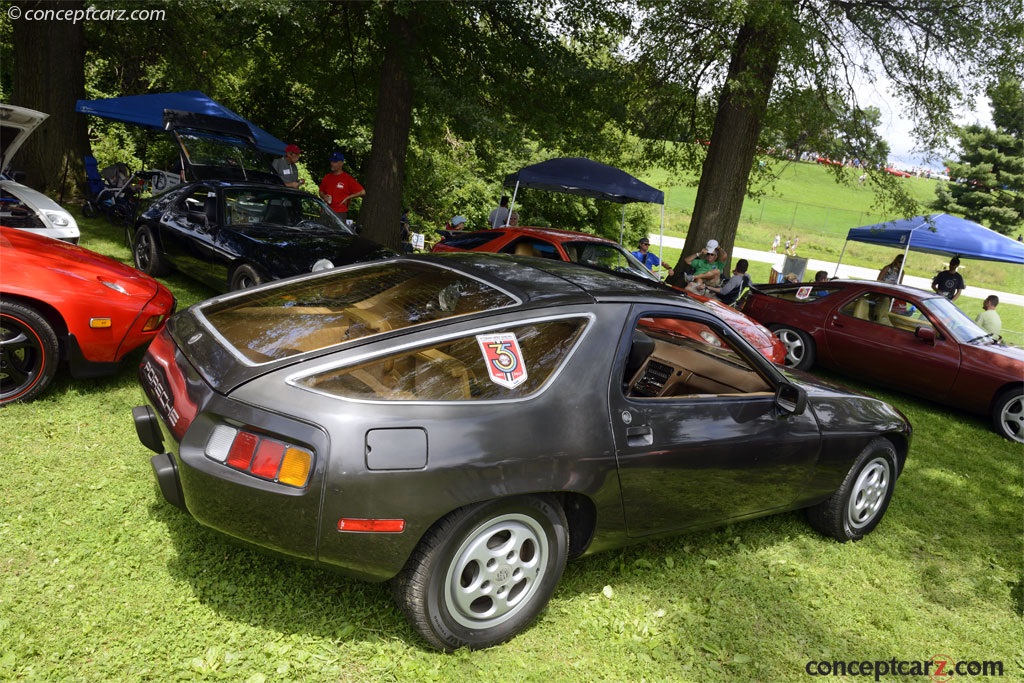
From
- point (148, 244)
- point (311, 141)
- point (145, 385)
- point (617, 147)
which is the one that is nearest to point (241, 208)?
point (148, 244)

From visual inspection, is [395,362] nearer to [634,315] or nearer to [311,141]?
[634,315]

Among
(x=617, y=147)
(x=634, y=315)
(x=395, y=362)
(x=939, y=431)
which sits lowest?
(x=939, y=431)

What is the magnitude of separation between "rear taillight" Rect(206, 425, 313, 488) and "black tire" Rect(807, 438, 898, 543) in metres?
3.21

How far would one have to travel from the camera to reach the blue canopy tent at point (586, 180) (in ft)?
39.6

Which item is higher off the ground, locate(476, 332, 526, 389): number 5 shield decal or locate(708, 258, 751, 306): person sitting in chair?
locate(476, 332, 526, 389): number 5 shield decal


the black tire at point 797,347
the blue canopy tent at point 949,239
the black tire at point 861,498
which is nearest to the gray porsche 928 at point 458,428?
the black tire at point 861,498

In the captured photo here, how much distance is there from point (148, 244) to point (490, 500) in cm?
688

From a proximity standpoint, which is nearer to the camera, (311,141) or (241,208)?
(241,208)

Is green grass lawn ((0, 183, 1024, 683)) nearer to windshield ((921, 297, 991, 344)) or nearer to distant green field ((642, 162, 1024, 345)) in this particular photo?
windshield ((921, 297, 991, 344))

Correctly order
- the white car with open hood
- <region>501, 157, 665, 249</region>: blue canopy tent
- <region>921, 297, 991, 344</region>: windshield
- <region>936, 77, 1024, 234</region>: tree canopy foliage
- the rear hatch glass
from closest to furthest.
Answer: the rear hatch glass
the white car with open hood
<region>921, 297, 991, 344</region>: windshield
<region>501, 157, 665, 249</region>: blue canopy tent
<region>936, 77, 1024, 234</region>: tree canopy foliage

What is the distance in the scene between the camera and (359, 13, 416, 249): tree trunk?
10.5 metres

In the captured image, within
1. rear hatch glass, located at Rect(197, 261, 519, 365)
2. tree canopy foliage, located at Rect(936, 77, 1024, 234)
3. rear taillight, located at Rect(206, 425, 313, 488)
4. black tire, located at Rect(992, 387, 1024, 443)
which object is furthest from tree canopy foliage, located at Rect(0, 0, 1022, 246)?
tree canopy foliage, located at Rect(936, 77, 1024, 234)

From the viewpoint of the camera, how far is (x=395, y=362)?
2637 mm

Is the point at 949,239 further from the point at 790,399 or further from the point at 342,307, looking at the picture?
the point at 342,307
